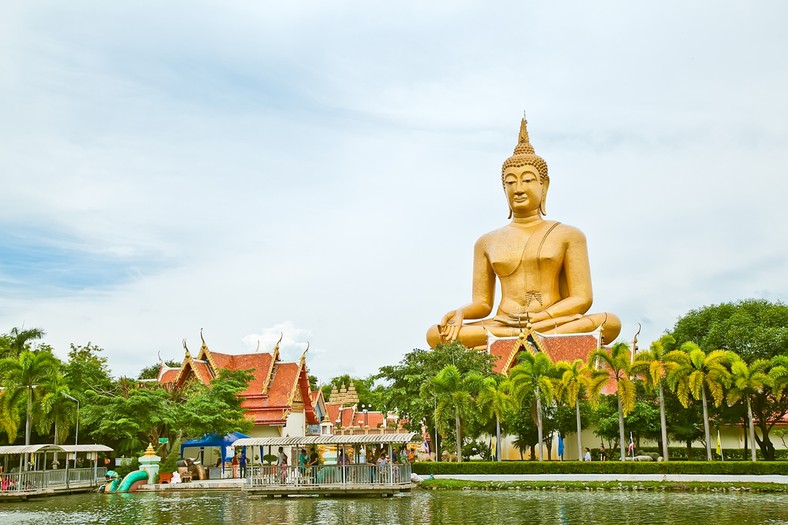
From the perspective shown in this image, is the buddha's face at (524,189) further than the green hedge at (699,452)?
Yes

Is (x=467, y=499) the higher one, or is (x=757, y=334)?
(x=757, y=334)

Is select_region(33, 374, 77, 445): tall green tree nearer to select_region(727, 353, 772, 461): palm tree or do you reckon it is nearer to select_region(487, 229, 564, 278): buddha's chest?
select_region(487, 229, 564, 278): buddha's chest

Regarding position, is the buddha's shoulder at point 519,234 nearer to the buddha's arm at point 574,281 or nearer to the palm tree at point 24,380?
the buddha's arm at point 574,281

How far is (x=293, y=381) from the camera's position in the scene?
49.6m

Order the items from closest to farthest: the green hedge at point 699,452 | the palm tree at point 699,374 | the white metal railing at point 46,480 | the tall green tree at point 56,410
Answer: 1. the white metal railing at point 46,480
2. the palm tree at point 699,374
3. the tall green tree at point 56,410
4. the green hedge at point 699,452

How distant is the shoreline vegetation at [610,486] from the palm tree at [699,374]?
14.0 feet

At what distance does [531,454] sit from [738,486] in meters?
12.1

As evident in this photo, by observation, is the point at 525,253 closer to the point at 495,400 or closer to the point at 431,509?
the point at 495,400

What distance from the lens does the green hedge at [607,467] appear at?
30.1 meters

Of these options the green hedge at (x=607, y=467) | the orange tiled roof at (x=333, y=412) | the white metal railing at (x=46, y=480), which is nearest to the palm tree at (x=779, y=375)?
the green hedge at (x=607, y=467)

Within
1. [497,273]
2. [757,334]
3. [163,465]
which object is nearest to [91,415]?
[163,465]

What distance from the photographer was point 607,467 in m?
31.8

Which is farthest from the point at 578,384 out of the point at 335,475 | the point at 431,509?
the point at 431,509

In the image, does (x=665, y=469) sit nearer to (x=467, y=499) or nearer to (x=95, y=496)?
(x=467, y=499)
